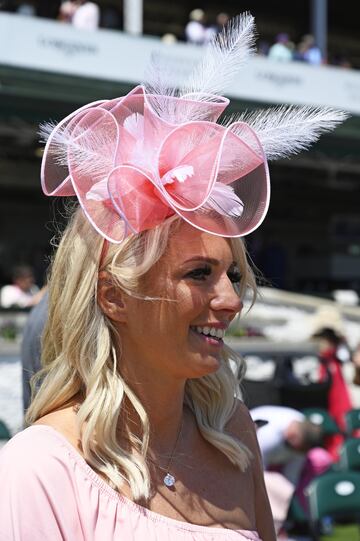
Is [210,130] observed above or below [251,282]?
above

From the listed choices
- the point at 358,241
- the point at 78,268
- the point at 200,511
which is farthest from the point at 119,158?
the point at 358,241

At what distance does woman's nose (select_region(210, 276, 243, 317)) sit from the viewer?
1.43 meters

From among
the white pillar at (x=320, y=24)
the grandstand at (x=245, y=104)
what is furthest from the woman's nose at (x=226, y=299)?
the white pillar at (x=320, y=24)

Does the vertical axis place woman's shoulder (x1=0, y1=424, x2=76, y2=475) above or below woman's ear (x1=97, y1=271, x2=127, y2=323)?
below

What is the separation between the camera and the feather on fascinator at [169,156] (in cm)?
141

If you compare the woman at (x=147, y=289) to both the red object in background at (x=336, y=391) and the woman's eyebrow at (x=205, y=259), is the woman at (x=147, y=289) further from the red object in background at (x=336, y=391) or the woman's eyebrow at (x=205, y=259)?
the red object in background at (x=336, y=391)

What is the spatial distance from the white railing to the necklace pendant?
37.0 feet

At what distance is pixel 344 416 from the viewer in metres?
6.91

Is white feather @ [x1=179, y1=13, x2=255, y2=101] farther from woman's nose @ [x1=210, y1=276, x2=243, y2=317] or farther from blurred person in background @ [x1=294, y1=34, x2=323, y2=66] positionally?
blurred person in background @ [x1=294, y1=34, x2=323, y2=66]

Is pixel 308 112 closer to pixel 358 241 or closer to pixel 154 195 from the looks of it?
pixel 154 195

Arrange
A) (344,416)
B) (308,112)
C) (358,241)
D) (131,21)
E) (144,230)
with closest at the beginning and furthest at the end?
(144,230) → (308,112) → (344,416) → (131,21) → (358,241)

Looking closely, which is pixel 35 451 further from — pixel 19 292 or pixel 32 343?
pixel 19 292

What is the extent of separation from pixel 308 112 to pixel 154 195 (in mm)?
330

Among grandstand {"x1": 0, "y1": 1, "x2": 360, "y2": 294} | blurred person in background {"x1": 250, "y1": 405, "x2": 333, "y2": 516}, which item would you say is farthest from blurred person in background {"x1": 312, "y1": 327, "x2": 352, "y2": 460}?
blurred person in background {"x1": 250, "y1": 405, "x2": 333, "y2": 516}
